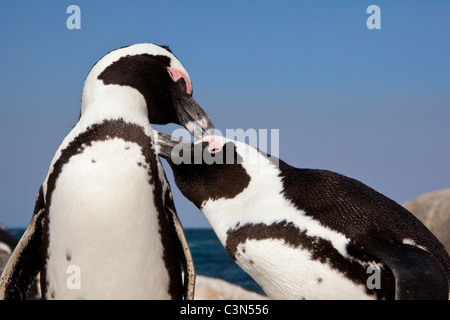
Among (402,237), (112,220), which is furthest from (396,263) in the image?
(112,220)

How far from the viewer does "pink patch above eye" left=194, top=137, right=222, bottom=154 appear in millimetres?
3535

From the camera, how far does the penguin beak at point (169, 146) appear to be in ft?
11.1

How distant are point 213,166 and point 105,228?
87 cm

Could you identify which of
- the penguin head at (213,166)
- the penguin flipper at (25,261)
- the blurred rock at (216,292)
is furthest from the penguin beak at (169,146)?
the blurred rock at (216,292)

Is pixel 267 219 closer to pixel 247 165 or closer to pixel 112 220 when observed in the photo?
pixel 247 165

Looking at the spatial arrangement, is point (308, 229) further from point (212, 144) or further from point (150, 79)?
point (150, 79)

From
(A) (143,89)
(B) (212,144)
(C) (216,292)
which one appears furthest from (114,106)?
(C) (216,292)

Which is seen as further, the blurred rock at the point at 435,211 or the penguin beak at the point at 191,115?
the blurred rock at the point at 435,211

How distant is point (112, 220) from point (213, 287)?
4559 millimetres

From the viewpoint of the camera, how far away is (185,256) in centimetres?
337

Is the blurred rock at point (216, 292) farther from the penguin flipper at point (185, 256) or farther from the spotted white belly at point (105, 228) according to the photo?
the spotted white belly at point (105, 228)

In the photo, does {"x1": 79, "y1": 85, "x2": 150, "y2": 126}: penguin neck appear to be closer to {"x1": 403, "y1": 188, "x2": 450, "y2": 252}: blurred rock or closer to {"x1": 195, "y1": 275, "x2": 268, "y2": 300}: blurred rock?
{"x1": 195, "y1": 275, "x2": 268, "y2": 300}: blurred rock
